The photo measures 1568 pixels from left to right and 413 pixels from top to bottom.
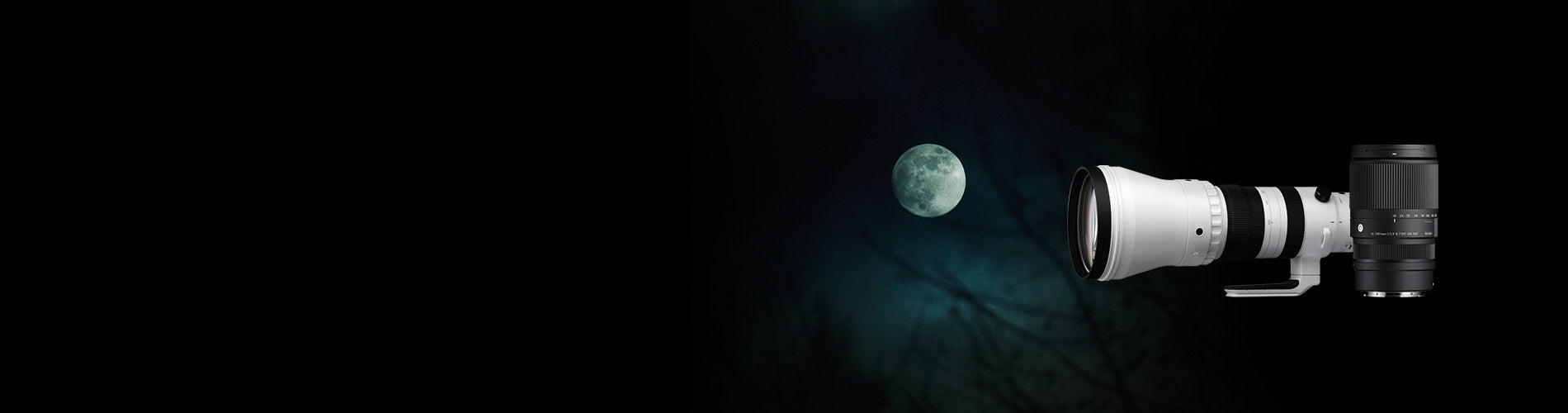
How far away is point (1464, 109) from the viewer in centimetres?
167

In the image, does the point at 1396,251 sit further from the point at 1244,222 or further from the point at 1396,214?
the point at 1244,222

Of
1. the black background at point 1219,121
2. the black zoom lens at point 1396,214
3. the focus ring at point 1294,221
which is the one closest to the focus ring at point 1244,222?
the focus ring at point 1294,221

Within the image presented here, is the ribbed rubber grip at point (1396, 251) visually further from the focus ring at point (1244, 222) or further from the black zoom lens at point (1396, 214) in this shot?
the focus ring at point (1244, 222)

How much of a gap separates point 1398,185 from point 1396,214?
45 mm

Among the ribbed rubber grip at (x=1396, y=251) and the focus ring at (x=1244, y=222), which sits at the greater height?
the focus ring at (x=1244, y=222)

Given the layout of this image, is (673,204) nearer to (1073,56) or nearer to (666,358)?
(666,358)

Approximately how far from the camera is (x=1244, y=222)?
4.85ft

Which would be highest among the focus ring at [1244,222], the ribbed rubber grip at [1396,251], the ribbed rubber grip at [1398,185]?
the ribbed rubber grip at [1398,185]

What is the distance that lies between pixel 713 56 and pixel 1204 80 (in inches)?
40.6

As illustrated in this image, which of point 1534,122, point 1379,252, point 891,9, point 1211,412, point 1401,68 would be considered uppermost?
point 891,9

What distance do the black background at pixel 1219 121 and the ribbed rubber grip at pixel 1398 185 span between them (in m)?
0.28

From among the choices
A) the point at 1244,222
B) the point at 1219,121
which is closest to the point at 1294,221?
the point at 1244,222

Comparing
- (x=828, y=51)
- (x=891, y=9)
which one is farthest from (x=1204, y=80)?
(x=828, y=51)

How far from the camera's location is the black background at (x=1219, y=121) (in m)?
1.67
